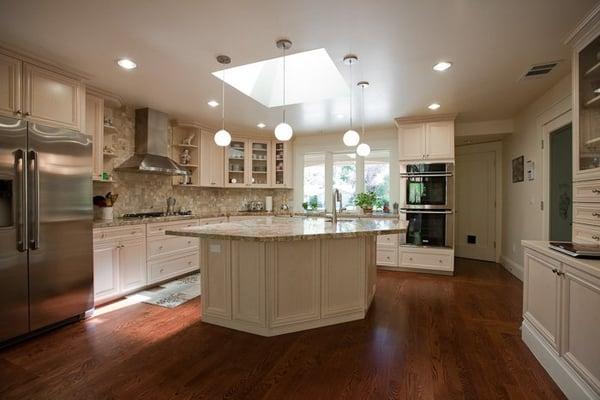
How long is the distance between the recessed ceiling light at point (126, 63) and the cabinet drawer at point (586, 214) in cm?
392

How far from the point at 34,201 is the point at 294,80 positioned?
3009 millimetres

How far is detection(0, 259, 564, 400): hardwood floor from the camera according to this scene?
1.72m

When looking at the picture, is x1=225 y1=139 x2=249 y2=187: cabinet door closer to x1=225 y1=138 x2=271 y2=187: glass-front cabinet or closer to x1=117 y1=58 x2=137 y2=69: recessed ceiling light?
x1=225 y1=138 x2=271 y2=187: glass-front cabinet

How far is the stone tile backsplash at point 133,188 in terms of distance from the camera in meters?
3.80

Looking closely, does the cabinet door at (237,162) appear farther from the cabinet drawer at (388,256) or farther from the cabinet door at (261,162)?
the cabinet drawer at (388,256)

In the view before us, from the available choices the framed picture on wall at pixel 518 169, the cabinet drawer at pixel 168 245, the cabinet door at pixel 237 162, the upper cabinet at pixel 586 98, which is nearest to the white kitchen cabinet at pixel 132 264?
the cabinet drawer at pixel 168 245

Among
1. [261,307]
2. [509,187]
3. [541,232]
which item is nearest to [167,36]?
[261,307]

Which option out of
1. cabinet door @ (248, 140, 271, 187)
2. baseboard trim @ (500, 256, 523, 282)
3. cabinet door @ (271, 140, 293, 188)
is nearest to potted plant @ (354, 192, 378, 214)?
cabinet door @ (271, 140, 293, 188)

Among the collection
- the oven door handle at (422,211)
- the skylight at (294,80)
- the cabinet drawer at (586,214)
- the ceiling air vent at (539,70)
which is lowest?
the oven door handle at (422,211)

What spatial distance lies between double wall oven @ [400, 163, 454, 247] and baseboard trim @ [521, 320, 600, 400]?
2.13 meters

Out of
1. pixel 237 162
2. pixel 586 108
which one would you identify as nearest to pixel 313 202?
pixel 237 162

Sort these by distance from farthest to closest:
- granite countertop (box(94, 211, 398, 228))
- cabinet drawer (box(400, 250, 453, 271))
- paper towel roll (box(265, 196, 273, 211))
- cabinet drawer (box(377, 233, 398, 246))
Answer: paper towel roll (box(265, 196, 273, 211)) < cabinet drawer (box(377, 233, 398, 246)) < cabinet drawer (box(400, 250, 453, 271)) < granite countertop (box(94, 211, 398, 228))

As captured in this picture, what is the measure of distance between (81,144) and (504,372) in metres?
3.98

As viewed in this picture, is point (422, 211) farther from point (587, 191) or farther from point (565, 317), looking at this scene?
point (565, 317)
